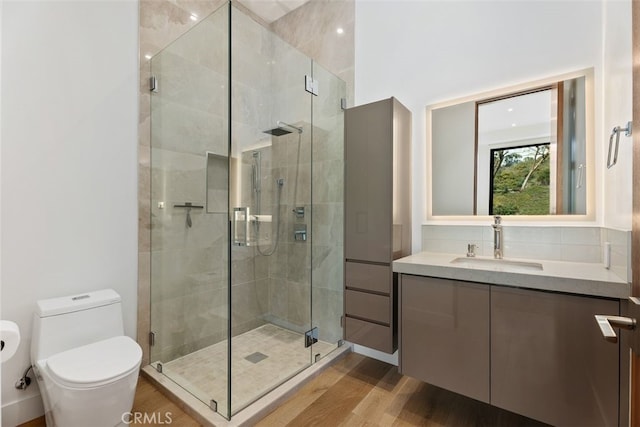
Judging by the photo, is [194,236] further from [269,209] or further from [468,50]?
[468,50]

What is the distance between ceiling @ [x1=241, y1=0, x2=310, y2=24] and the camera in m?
2.89

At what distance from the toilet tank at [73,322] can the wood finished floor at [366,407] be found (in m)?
0.47

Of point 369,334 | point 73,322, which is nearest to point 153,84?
point 73,322

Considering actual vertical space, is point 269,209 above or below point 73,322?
above

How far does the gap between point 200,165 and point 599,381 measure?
2427mm

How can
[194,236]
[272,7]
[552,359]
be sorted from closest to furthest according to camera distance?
1. [552,359]
2. [194,236]
3. [272,7]

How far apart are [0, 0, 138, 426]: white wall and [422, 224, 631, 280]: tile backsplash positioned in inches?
89.8

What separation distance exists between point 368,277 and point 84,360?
1685 mm

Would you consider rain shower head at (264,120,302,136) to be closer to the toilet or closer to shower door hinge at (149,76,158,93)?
shower door hinge at (149,76,158,93)

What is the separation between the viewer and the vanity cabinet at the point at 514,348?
125 cm

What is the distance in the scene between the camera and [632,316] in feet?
2.15

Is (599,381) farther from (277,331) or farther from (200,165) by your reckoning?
(200,165)

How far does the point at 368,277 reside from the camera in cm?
206

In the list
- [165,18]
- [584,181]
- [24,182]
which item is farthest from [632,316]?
[165,18]
